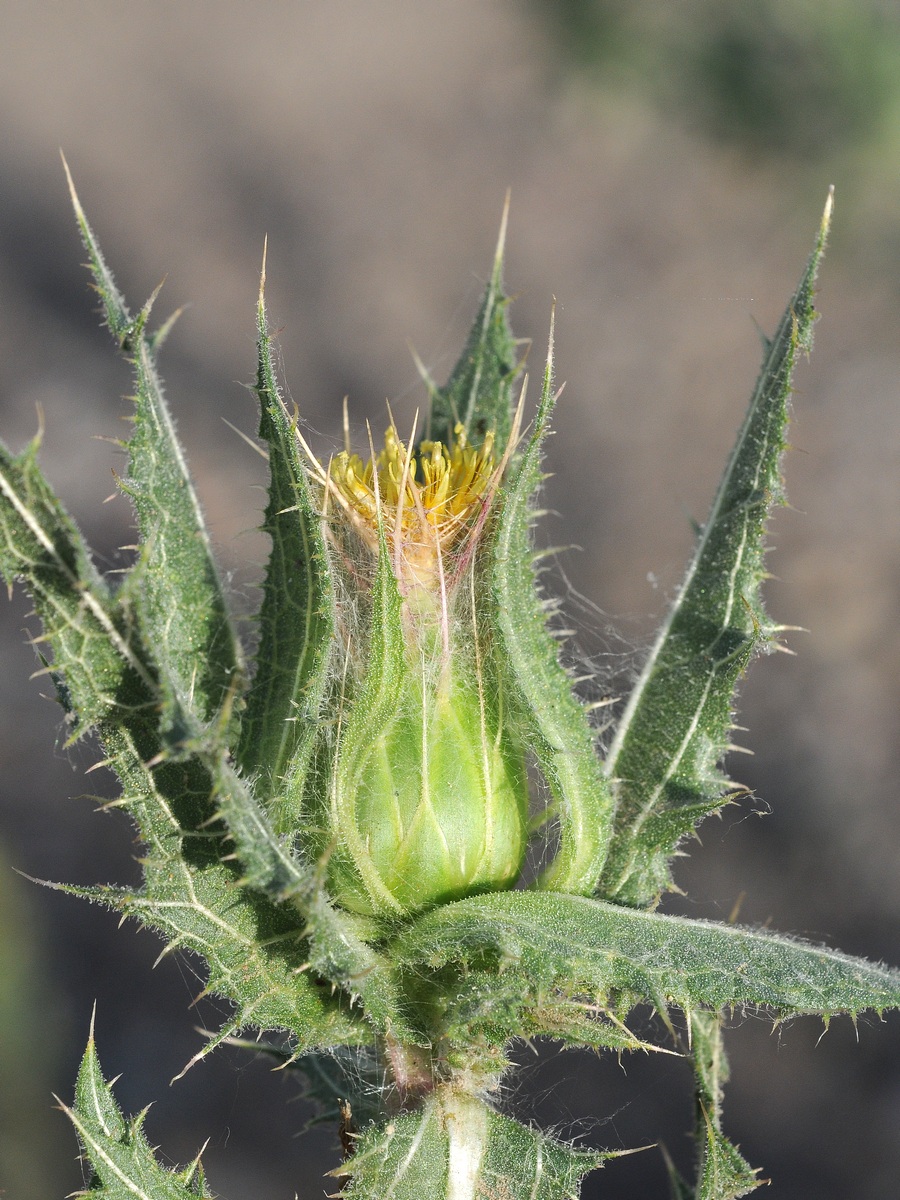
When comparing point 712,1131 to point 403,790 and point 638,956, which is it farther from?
point 403,790

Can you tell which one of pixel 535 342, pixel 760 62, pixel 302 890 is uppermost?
pixel 760 62

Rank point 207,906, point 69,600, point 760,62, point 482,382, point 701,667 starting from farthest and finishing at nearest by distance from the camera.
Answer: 1. point 760,62
2. point 482,382
3. point 701,667
4. point 207,906
5. point 69,600

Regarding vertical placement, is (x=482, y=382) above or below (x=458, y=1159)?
above

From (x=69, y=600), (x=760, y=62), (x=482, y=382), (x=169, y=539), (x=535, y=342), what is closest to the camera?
(x=69, y=600)

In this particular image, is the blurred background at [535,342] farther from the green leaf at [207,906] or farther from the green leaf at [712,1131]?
the green leaf at [207,906]

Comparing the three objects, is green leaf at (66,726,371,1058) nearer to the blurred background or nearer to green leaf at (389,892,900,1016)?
green leaf at (389,892,900,1016)

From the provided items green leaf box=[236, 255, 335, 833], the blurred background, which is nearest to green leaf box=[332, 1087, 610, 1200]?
green leaf box=[236, 255, 335, 833]

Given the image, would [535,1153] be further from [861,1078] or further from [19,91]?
[19,91]

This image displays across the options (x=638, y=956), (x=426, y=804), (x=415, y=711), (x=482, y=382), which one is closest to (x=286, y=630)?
(x=415, y=711)
